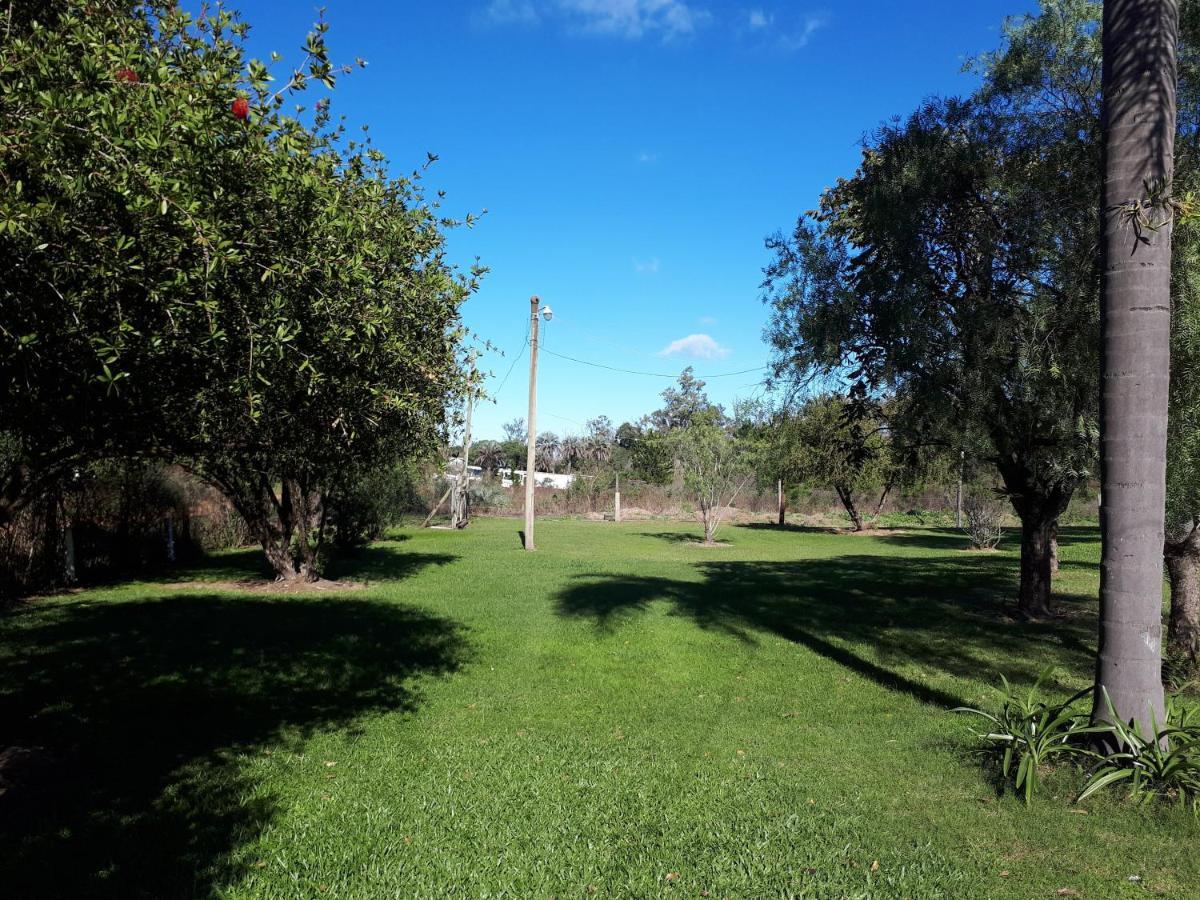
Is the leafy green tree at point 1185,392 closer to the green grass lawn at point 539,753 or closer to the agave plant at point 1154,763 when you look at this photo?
the green grass lawn at point 539,753

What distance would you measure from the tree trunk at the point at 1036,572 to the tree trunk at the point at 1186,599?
3.29m

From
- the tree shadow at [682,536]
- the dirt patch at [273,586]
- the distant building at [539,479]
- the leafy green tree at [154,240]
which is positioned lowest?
the dirt patch at [273,586]

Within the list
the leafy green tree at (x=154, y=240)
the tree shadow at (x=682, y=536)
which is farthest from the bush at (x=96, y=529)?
the tree shadow at (x=682, y=536)

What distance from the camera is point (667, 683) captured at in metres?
8.47

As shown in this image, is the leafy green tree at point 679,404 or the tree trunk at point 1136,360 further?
the leafy green tree at point 679,404

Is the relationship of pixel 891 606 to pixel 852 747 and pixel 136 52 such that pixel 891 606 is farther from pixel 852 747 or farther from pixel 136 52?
pixel 136 52

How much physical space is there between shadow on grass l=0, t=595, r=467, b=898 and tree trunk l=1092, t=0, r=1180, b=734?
16.9 feet

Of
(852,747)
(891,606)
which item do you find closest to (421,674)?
(852,747)

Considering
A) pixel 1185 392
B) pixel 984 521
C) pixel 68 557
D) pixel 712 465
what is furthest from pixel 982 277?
pixel 712 465

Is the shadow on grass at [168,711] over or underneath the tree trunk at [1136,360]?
underneath

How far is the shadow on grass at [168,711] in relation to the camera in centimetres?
408

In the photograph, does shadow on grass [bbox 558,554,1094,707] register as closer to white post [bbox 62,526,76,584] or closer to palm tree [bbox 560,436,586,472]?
white post [bbox 62,526,76,584]

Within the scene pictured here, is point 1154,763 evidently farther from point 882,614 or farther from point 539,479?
point 539,479

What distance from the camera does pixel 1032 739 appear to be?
5066mm
